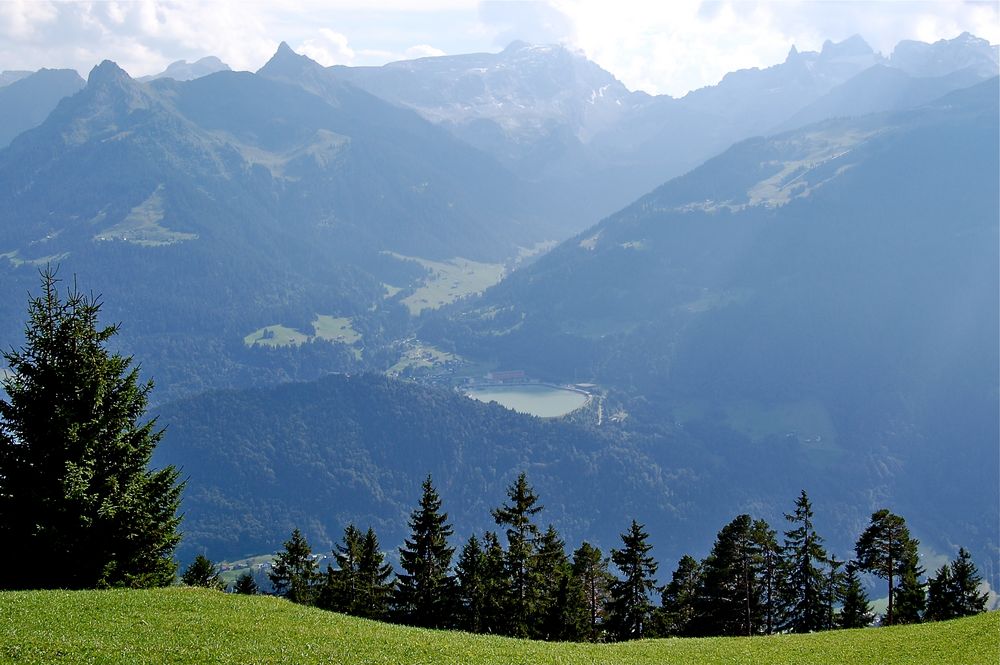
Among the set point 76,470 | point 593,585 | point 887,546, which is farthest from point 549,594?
point 76,470

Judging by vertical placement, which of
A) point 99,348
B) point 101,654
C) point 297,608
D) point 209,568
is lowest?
point 101,654

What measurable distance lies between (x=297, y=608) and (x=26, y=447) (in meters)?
16.7

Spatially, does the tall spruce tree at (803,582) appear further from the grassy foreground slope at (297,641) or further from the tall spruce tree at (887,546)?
the grassy foreground slope at (297,641)

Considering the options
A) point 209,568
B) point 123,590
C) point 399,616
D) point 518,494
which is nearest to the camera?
point 123,590

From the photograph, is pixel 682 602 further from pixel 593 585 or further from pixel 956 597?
pixel 956 597

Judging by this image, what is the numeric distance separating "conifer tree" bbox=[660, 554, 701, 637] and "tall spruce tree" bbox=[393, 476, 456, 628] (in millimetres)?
19070

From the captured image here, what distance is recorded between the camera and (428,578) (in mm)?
61844

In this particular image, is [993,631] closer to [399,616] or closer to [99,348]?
[399,616]

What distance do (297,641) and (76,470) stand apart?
52.0 feet

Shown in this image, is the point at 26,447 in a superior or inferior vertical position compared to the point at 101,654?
superior

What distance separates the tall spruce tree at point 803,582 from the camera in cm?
6372

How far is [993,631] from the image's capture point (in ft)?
136

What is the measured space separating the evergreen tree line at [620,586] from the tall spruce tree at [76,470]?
22.4 metres

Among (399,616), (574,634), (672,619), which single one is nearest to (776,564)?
(672,619)
